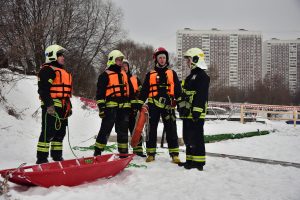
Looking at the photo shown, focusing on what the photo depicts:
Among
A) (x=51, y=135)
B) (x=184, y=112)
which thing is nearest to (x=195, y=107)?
(x=184, y=112)

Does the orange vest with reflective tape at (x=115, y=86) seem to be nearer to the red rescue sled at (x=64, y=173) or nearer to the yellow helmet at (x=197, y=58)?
the yellow helmet at (x=197, y=58)

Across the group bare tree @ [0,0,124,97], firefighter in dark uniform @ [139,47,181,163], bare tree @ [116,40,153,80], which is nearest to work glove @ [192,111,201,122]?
firefighter in dark uniform @ [139,47,181,163]

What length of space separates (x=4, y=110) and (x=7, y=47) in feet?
7.87

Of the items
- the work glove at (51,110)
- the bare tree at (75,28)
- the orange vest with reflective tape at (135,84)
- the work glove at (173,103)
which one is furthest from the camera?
the bare tree at (75,28)

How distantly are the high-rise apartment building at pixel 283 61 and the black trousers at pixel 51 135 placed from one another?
7350 centimetres

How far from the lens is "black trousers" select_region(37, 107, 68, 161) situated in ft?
20.1

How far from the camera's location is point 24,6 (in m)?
25.8

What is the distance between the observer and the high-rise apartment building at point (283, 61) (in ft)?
247

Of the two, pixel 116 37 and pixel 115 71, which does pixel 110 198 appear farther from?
pixel 116 37

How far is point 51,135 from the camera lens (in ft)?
20.6

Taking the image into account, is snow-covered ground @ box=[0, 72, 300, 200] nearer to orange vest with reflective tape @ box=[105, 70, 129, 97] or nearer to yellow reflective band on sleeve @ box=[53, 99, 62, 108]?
yellow reflective band on sleeve @ box=[53, 99, 62, 108]

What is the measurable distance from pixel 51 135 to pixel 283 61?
263 ft

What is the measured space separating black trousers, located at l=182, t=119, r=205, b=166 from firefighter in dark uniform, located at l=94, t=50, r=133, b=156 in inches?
51.8

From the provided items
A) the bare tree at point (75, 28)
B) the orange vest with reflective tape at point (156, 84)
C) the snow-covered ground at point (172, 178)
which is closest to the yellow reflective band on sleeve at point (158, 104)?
the orange vest with reflective tape at point (156, 84)
